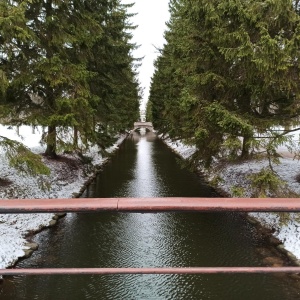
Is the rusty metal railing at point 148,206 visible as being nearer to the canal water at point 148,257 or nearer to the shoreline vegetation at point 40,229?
the canal water at point 148,257

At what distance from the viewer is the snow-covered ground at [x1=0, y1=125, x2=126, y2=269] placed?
639 cm

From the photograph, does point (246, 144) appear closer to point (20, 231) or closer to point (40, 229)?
point (40, 229)

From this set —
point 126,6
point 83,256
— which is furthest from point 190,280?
point 126,6

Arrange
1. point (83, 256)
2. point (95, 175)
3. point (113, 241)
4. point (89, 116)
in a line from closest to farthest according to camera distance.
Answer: point (83, 256) → point (113, 241) → point (89, 116) → point (95, 175)

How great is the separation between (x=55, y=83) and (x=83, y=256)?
5.11 meters

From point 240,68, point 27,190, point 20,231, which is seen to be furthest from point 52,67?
point 240,68

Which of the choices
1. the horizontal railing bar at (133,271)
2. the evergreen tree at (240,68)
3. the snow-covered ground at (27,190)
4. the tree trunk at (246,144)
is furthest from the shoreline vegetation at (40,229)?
the horizontal railing bar at (133,271)

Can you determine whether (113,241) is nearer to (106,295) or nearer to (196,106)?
(106,295)

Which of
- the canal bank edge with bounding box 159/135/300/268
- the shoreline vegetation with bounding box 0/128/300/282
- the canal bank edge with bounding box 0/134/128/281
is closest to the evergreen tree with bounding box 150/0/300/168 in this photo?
the canal bank edge with bounding box 159/135/300/268

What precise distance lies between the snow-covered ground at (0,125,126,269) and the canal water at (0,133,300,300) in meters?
0.36

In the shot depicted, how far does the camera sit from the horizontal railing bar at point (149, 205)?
64.6 inches

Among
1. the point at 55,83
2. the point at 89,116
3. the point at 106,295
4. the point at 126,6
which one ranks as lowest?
the point at 106,295

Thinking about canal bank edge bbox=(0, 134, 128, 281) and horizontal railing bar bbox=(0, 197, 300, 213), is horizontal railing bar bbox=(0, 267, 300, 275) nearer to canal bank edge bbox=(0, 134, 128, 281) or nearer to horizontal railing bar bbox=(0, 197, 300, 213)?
horizontal railing bar bbox=(0, 197, 300, 213)

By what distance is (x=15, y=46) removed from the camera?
7684 mm
